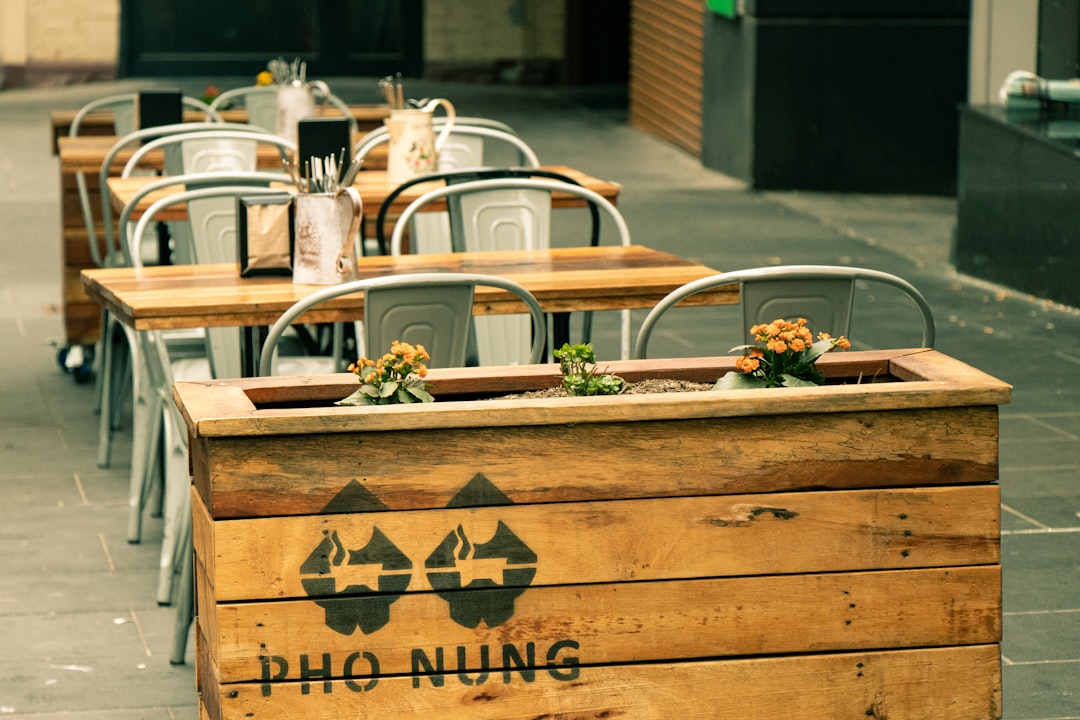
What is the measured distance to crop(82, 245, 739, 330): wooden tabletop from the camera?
3.58 metres

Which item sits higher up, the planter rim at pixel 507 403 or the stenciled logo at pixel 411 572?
the planter rim at pixel 507 403

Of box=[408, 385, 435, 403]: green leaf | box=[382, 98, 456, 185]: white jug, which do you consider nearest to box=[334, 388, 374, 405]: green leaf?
box=[408, 385, 435, 403]: green leaf

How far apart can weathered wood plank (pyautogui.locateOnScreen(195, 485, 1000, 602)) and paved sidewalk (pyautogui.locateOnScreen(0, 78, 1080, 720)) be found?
1060 millimetres

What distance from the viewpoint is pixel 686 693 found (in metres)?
2.46

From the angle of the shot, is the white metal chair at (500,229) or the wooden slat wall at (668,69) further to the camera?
the wooden slat wall at (668,69)

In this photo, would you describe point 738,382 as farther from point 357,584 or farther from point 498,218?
point 498,218

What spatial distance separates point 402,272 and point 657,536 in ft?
5.69

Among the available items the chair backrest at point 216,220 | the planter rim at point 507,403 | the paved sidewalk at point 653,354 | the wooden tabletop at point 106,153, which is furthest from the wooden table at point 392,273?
the wooden tabletop at point 106,153

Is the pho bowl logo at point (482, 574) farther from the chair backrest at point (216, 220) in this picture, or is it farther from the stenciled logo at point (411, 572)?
the chair backrest at point (216, 220)

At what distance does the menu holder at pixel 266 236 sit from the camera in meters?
3.88

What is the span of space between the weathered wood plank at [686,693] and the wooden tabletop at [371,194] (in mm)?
2578

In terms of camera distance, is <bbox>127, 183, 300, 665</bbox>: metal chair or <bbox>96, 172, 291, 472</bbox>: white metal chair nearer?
<bbox>127, 183, 300, 665</bbox>: metal chair

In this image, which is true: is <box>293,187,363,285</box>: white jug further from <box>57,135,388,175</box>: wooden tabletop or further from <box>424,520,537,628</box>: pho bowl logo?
<box>57,135,388,175</box>: wooden tabletop

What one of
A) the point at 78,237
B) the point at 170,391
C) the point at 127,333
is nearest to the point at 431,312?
the point at 170,391
